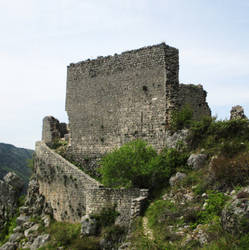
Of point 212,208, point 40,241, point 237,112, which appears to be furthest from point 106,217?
point 237,112

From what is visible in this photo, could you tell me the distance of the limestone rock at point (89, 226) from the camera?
19.7 metres

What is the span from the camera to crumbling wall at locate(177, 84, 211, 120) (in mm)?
24734

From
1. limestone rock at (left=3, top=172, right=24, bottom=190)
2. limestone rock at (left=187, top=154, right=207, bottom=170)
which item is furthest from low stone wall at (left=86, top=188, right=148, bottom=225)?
limestone rock at (left=3, top=172, right=24, bottom=190)

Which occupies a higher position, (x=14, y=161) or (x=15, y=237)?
(x=14, y=161)

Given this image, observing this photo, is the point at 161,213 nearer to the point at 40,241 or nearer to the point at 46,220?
the point at 40,241

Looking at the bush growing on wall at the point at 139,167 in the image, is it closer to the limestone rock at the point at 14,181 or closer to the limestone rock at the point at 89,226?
the limestone rock at the point at 89,226

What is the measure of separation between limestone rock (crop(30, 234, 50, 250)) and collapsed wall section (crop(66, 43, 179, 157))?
6663 millimetres

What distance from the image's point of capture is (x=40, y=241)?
23.5 metres

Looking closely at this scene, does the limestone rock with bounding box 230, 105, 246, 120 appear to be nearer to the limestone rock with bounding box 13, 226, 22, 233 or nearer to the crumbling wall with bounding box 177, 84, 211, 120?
the crumbling wall with bounding box 177, 84, 211, 120

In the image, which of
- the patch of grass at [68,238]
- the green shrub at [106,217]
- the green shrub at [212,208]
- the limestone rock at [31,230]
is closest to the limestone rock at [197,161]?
the green shrub at [212,208]

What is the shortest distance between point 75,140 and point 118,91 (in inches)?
210

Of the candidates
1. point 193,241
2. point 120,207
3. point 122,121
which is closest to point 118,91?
point 122,121

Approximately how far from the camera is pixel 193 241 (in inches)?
524

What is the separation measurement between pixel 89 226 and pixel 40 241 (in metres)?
5.20
